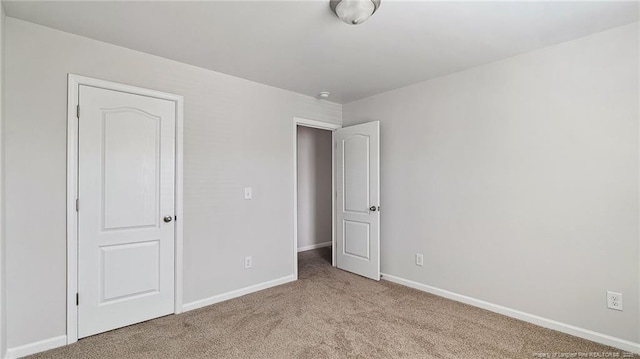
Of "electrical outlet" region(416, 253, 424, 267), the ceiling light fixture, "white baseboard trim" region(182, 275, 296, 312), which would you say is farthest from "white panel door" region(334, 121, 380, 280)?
the ceiling light fixture

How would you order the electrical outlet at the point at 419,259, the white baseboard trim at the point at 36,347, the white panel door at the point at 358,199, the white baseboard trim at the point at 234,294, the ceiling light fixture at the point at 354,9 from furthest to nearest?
the white panel door at the point at 358,199 → the electrical outlet at the point at 419,259 → the white baseboard trim at the point at 234,294 → the white baseboard trim at the point at 36,347 → the ceiling light fixture at the point at 354,9

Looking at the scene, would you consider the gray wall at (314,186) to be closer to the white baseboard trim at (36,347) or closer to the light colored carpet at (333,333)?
the light colored carpet at (333,333)

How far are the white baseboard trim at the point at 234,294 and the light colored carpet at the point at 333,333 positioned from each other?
0.22 feet

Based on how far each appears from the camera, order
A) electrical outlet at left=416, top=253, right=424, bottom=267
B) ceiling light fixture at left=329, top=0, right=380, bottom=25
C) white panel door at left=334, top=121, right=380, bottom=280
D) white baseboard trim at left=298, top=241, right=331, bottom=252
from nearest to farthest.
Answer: ceiling light fixture at left=329, top=0, right=380, bottom=25, electrical outlet at left=416, top=253, right=424, bottom=267, white panel door at left=334, top=121, right=380, bottom=280, white baseboard trim at left=298, top=241, right=331, bottom=252

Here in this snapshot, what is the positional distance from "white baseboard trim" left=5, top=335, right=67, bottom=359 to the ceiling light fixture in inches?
117

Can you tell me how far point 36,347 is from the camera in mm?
2102

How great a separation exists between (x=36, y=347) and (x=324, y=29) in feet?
9.93

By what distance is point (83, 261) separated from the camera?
2.30 metres

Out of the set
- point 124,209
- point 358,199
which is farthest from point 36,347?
point 358,199

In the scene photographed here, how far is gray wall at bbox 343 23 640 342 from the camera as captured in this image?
84.7 inches

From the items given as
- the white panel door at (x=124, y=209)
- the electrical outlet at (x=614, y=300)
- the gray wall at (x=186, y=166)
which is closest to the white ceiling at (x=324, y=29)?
the gray wall at (x=186, y=166)

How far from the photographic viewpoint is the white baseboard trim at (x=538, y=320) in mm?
2135

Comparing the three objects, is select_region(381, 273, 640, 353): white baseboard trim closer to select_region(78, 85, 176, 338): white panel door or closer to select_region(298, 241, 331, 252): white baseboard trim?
select_region(298, 241, 331, 252): white baseboard trim

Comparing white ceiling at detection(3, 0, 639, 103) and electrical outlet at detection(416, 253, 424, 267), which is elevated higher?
white ceiling at detection(3, 0, 639, 103)
